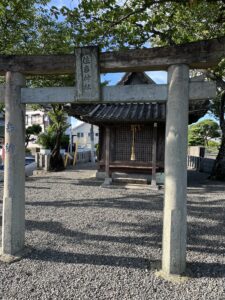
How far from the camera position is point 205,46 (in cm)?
383

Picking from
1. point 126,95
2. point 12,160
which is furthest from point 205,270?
point 12,160

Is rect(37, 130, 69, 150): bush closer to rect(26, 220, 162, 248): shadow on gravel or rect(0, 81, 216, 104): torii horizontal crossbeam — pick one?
rect(26, 220, 162, 248): shadow on gravel

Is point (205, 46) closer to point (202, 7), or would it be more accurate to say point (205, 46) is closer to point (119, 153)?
point (202, 7)

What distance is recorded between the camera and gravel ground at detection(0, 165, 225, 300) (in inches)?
138

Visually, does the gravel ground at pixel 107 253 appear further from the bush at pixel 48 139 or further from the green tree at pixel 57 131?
the bush at pixel 48 139

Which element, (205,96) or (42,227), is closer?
(205,96)

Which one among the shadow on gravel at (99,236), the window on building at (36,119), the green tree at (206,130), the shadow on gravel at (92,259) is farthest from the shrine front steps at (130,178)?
the window on building at (36,119)

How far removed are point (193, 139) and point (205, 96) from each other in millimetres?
32562

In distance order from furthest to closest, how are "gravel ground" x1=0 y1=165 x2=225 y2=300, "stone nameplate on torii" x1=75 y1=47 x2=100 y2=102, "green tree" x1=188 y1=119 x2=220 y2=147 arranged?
"green tree" x1=188 y1=119 x2=220 y2=147
"stone nameplate on torii" x1=75 y1=47 x2=100 y2=102
"gravel ground" x1=0 y1=165 x2=225 y2=300

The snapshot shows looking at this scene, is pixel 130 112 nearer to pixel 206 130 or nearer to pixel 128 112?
pixel 128 112

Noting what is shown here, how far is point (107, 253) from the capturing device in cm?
459

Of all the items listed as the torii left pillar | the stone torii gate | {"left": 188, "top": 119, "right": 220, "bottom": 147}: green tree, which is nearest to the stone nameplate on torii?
the stone torii gate

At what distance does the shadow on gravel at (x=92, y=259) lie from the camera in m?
4.20

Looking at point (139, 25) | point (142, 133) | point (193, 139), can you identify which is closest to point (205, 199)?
point (142, 133)
